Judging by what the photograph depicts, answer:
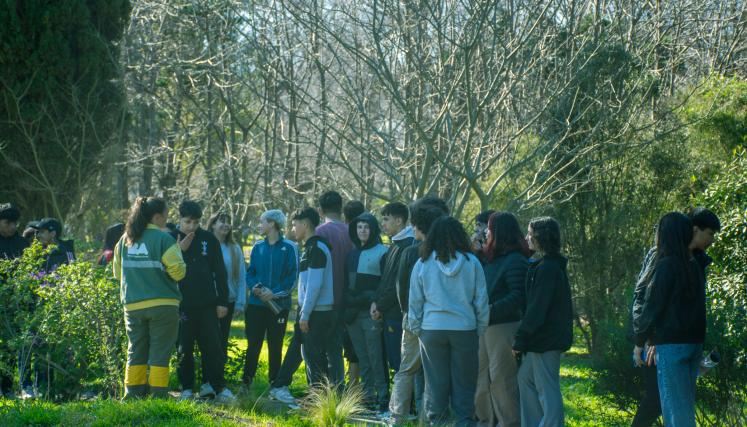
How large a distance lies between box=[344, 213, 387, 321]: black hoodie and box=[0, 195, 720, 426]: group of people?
0.01 meters

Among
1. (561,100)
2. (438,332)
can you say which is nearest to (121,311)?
(438,332)

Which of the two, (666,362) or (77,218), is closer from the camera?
(666,362)

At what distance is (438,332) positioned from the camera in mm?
6770

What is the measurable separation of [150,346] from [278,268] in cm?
179

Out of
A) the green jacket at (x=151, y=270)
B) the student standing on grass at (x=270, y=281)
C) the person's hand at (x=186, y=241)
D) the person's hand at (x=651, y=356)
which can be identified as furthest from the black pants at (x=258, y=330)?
the person's hand at (x=651, y=356)

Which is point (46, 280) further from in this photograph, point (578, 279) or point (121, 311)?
point (578, 279)

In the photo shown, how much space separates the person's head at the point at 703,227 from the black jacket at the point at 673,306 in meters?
0.35

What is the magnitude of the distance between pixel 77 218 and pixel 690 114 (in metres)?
11.4

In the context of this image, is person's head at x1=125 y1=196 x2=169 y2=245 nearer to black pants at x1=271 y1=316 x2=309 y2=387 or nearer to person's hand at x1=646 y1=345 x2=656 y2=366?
black pants at x1=271 y1=316 x2=309 y2=387

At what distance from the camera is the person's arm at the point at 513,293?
687 centimetres

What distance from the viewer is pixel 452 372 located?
680 cm

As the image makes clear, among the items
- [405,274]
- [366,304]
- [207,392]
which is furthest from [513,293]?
[207,392]

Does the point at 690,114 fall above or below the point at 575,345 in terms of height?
above

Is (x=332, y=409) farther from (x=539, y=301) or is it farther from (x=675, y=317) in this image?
(x=675, y=317)
